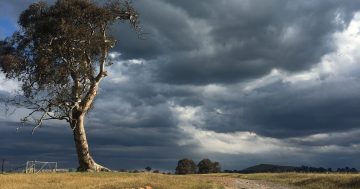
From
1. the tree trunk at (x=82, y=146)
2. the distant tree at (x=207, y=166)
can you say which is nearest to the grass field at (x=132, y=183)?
the tree trunk at (x=82, y=146)

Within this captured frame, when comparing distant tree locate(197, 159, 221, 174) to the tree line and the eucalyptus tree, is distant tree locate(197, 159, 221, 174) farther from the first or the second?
the eucalyptus tree

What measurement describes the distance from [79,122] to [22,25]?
37.3ft

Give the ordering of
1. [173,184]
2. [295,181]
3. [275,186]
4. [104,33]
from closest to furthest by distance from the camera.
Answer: [173,184] → [275,186] → [295,181] → [104,33]

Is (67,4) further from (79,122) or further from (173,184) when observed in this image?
(173,184)

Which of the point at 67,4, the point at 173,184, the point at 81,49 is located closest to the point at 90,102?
the point at 81,49

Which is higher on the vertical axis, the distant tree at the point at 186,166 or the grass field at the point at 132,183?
the distant tree at the point at 186,166

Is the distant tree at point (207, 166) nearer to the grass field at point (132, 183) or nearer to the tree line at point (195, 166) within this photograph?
the tree line at point (195, 166)

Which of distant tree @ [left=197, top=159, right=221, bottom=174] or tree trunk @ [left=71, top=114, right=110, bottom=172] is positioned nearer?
tree trunk @ [left=71, top=114, right=110, bottom=172]

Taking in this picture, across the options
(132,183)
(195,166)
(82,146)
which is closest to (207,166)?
(195,166)

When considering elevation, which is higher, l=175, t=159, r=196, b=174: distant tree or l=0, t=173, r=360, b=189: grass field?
l=175, t=159, r=196, b=174: distant tree

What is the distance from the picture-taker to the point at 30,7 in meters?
52.2

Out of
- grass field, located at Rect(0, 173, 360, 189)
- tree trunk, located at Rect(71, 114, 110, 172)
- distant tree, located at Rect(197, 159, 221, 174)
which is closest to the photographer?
grass field, located at Rect(0, 173, 360, 189)

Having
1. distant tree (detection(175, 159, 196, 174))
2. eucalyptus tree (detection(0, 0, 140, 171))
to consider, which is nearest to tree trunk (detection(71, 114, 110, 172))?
eucalyptus tree (detection(0, 0, 140, 171))

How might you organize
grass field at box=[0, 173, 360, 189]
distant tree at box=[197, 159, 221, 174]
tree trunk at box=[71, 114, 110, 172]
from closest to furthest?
grass field at box=[0, 173, 360, 189] < tree trunk at box=[71, 114, 110, 172] < distant tree at box=[197, 159, 221, 174]
